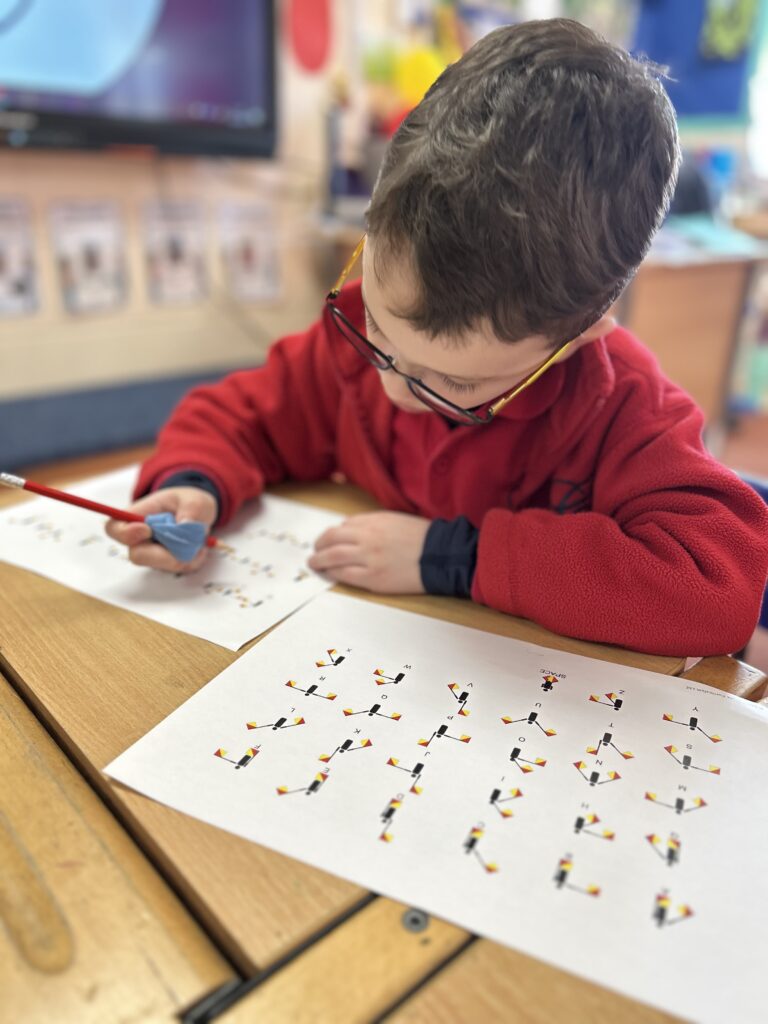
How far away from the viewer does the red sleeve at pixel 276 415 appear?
0.81 metres

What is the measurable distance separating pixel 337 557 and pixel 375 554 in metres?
0.03

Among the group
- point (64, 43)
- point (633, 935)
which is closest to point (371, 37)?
point (64, 43)

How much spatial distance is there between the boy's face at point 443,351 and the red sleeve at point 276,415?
0.26 meters

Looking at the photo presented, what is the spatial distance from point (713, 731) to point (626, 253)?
0.99 feet

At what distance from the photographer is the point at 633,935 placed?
326 mm

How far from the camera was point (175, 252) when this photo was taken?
1743 millimetres

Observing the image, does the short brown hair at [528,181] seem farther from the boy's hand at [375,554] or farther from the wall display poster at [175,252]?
the wall display poster at [175,252]

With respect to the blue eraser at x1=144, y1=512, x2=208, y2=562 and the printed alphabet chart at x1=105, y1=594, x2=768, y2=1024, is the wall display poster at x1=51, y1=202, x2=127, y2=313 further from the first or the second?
the printed alphabet chart at x1=105, y1=594, x2=768, y2=1024

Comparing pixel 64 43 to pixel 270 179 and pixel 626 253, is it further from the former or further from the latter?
pixel 626 253

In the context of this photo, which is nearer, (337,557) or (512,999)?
(512,999)

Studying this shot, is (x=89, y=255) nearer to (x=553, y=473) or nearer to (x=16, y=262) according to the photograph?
(x=16, y=262)

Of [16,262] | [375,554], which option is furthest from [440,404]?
[16,262]

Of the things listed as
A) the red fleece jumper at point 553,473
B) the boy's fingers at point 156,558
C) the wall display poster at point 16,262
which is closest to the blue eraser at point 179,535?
the boy's fingers at point 156,558

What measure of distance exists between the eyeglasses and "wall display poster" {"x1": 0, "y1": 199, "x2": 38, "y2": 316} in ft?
3.80
